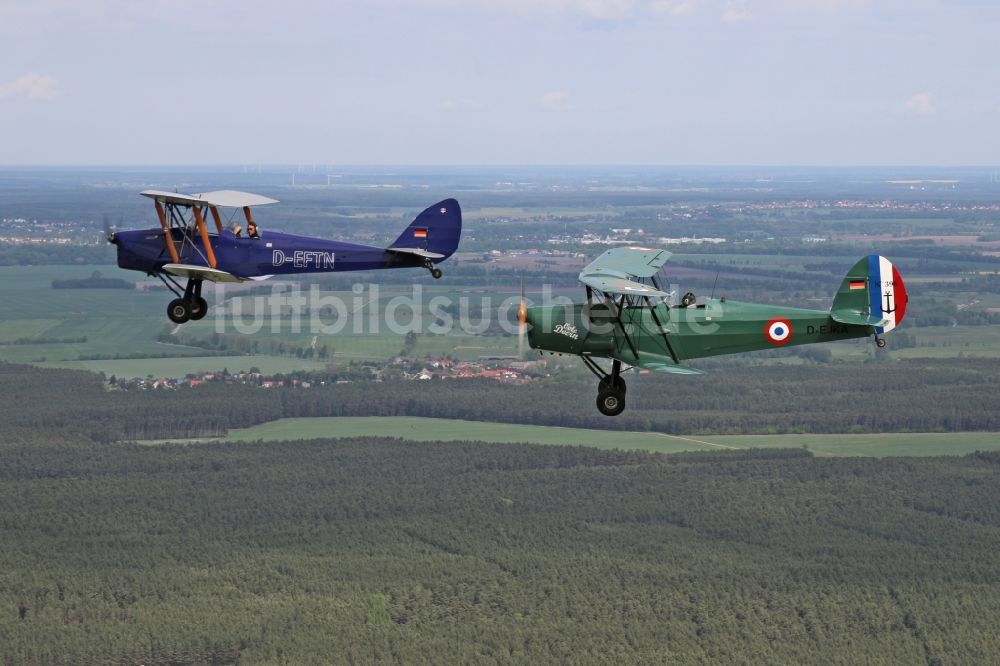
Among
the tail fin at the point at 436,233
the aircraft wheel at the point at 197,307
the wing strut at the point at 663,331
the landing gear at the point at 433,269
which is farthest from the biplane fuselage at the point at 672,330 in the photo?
the aircraft wheel at the point at 197,307

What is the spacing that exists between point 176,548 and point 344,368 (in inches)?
2312

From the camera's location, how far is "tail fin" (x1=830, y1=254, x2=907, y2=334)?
3891 centimetres

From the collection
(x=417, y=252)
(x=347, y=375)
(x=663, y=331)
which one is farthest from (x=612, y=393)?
(x=347, y=375)

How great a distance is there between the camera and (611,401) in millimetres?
37312

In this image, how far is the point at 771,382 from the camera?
195250 millimetres

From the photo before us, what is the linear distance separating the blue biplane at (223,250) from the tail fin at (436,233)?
0.03 metres

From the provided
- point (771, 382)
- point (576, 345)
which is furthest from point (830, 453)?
point (576, 345)

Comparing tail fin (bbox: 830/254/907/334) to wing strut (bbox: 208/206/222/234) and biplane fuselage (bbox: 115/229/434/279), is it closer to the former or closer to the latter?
biplane fuselage (bbox: 115/229/434/279)

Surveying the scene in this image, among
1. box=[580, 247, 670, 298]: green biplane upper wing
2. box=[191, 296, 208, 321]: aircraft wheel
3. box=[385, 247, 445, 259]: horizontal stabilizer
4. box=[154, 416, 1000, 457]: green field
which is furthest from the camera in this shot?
box=[154, 416, 1000, 457]: green field

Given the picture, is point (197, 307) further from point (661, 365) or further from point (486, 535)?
point (486, 535)

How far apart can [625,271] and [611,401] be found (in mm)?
3420

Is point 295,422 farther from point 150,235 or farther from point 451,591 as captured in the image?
point 150,235

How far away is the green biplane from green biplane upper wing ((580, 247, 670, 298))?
0.03 m

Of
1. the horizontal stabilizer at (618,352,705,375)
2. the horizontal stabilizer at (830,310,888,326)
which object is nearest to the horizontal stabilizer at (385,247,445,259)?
the horizontal stabilizer at (618,352,705,375)
